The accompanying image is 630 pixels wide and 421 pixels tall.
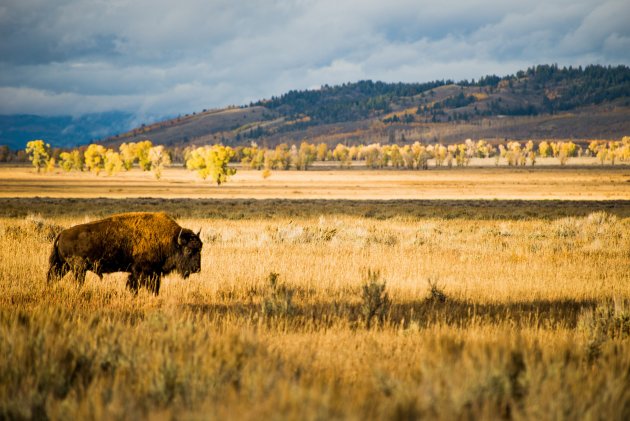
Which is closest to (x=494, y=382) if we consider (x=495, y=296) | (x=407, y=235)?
(x=495, y=296)

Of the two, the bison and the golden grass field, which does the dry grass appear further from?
the bison

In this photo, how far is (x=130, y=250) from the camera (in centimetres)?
875

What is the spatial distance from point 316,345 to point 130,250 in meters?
4.14

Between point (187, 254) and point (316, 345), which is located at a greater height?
point (187, 254)

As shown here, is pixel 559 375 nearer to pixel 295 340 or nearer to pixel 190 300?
pixel 295 340

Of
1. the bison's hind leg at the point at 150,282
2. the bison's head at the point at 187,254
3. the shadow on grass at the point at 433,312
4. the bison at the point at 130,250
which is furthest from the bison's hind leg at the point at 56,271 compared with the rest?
the shadow on grass at the point at 433,312

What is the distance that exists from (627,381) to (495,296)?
5.03m

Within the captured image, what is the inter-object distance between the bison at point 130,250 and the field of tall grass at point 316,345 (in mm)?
332

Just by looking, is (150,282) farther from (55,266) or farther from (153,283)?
(55,266)

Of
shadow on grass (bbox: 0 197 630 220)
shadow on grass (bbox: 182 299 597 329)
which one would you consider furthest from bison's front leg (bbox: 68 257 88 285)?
shadow on grass (bbox: 0 197 630 220)

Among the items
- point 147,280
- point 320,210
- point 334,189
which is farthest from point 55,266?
point 334,189

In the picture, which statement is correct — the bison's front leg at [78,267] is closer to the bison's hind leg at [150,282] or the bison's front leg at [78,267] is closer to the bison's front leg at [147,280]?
the bison's front leg at [147,280]

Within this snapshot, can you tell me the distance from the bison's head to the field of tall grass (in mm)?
446

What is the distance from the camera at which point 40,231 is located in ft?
57.8
